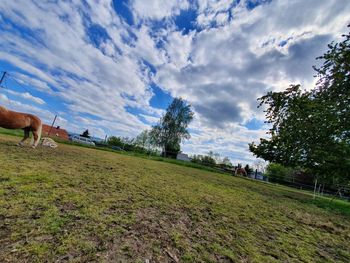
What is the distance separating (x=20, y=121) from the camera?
5.68 metres

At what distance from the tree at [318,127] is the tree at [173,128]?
102 feet

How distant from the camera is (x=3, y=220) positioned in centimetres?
153

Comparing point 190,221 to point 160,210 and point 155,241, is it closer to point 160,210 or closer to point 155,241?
point 160,210

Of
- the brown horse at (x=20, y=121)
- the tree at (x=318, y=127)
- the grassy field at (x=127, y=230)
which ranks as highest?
the tree at (x=318, y=127)

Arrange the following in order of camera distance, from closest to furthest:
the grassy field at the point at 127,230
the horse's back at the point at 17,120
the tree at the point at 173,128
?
the grassy field at the point at 127,230 → the horse's back at the point at 17,120 → the tree at the point at 173,128

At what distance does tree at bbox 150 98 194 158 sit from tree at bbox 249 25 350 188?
31.1 metres

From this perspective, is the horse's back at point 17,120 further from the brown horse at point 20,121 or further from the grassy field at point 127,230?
the grassy field at point 127,230

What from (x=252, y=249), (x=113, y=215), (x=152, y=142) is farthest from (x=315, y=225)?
(x=152, y=142)

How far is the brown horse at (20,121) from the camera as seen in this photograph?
17.7 ft

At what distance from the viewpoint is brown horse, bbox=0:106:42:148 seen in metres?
5.40

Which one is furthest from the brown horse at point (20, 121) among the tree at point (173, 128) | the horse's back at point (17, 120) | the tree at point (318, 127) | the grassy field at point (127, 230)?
the tree at point (173, 128)

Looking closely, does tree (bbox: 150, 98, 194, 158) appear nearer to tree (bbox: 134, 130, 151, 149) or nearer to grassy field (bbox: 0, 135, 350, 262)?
tree (bbox: 134, 130, 151, 149)

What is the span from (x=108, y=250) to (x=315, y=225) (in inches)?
150

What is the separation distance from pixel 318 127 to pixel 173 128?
34472mm
